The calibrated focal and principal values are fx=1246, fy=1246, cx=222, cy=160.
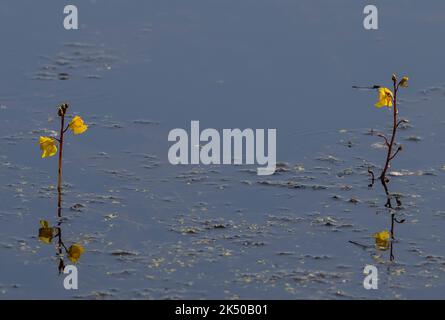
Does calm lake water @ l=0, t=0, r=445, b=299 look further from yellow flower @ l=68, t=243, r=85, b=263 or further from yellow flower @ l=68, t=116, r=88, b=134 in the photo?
yellow flower @ l=68, t=116, r=88, b=134

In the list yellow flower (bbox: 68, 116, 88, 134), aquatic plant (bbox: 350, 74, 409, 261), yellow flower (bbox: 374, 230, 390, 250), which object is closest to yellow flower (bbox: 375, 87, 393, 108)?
aquatic plant (bbox: 350, 74, 409, 261)

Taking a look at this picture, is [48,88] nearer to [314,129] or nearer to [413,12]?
[314,129]

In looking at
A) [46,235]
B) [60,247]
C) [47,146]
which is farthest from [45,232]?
[47,146]

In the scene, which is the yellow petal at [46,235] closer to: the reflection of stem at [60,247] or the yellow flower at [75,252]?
the reflection of stem at [60,247]

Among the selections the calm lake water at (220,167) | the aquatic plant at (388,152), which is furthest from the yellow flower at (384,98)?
the calm lake water at (220,167)

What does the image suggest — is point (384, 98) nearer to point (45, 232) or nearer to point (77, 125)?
point (77, 125)

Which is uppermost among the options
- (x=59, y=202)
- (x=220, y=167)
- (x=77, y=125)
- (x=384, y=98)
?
(x=384, y=98)
